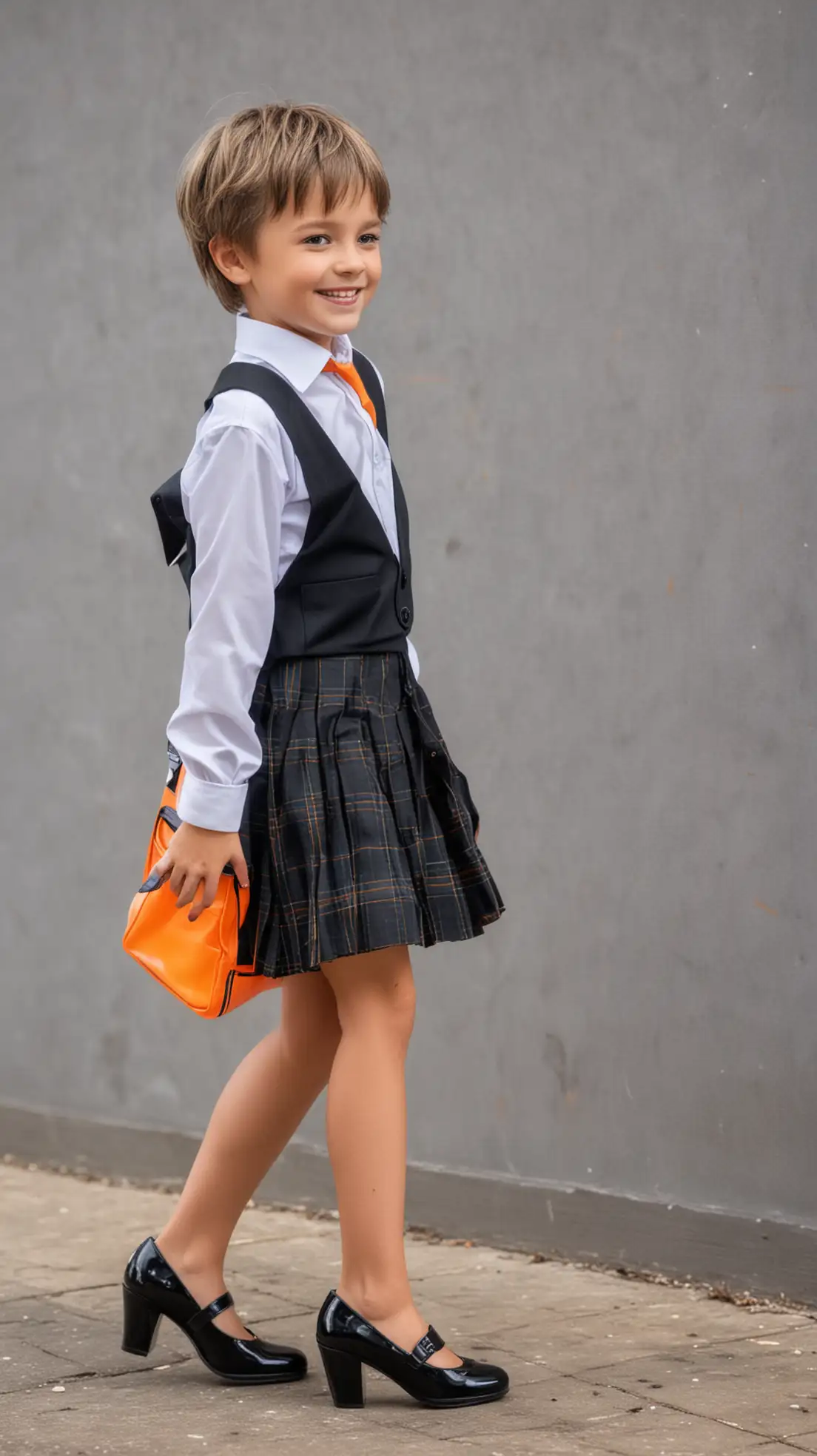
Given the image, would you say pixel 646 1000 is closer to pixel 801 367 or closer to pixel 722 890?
pixel 722 890

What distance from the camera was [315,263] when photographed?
8.04 feet

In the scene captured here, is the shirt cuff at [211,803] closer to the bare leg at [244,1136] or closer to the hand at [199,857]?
the hand at [199,857]

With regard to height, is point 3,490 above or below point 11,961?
above

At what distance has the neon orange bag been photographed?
242cm

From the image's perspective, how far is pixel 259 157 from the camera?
2.43 meters

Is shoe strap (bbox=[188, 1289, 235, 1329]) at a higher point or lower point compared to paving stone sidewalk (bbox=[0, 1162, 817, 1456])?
higher

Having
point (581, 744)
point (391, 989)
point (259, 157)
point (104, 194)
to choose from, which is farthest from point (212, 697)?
point (104, 194)

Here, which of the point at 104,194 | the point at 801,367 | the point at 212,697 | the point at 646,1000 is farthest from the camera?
the point at 104,194

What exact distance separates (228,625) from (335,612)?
172 millimetres

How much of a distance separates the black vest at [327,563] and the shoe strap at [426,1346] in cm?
93

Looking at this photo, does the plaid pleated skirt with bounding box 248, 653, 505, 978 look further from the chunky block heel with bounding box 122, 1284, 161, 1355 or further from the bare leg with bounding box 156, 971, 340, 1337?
the chunky block heel with bounding box 122, 1284, 161, 1355

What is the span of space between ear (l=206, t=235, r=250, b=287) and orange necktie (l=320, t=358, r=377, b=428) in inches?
6.5

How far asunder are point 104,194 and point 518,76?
3.60 feet

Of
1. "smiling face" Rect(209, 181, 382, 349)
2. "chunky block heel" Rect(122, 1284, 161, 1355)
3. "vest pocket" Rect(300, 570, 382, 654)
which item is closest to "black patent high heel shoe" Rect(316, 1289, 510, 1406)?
"chunky block heel" Rect(122, 1284, 161, 1355)
